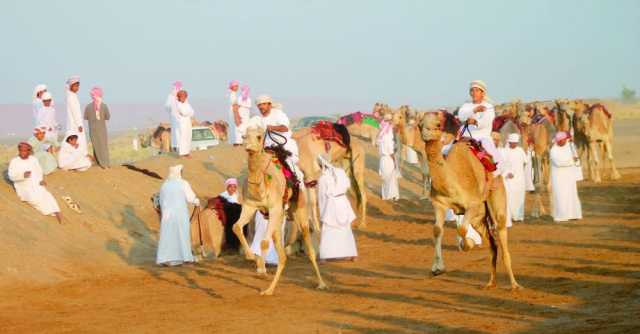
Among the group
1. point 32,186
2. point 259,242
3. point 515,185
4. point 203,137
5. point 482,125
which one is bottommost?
point 259,242

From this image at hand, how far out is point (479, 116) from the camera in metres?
13.0

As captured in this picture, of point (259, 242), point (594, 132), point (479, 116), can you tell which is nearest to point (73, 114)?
point (259, 242)

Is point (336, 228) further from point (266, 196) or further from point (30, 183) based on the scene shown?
point (30, 183)

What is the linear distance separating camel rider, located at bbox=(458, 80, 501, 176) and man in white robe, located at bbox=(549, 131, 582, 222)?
27.1 feet

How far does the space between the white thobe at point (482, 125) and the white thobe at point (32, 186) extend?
25.5ft

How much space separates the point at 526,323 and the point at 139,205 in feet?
42.2

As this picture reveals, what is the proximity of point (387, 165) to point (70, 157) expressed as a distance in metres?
9.13

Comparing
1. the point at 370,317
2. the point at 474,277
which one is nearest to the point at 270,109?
the point at 474,277

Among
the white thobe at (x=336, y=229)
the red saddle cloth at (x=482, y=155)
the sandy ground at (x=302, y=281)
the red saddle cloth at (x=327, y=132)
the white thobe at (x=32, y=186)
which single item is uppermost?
the red saddle cloth at (x=327, y=132)

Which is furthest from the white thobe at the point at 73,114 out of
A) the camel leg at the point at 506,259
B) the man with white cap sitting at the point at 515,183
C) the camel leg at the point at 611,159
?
the camel leg at the point at 611,159

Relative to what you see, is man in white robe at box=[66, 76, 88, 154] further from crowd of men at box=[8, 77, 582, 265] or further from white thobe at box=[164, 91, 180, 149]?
white thobe at box=[164, 91, 180, 149]

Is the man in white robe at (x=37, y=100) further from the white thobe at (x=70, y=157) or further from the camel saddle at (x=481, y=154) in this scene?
the camel saddle at (x=481, y=154)

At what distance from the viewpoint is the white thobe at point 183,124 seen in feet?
85.3

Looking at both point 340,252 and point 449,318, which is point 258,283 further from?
point 449,318
